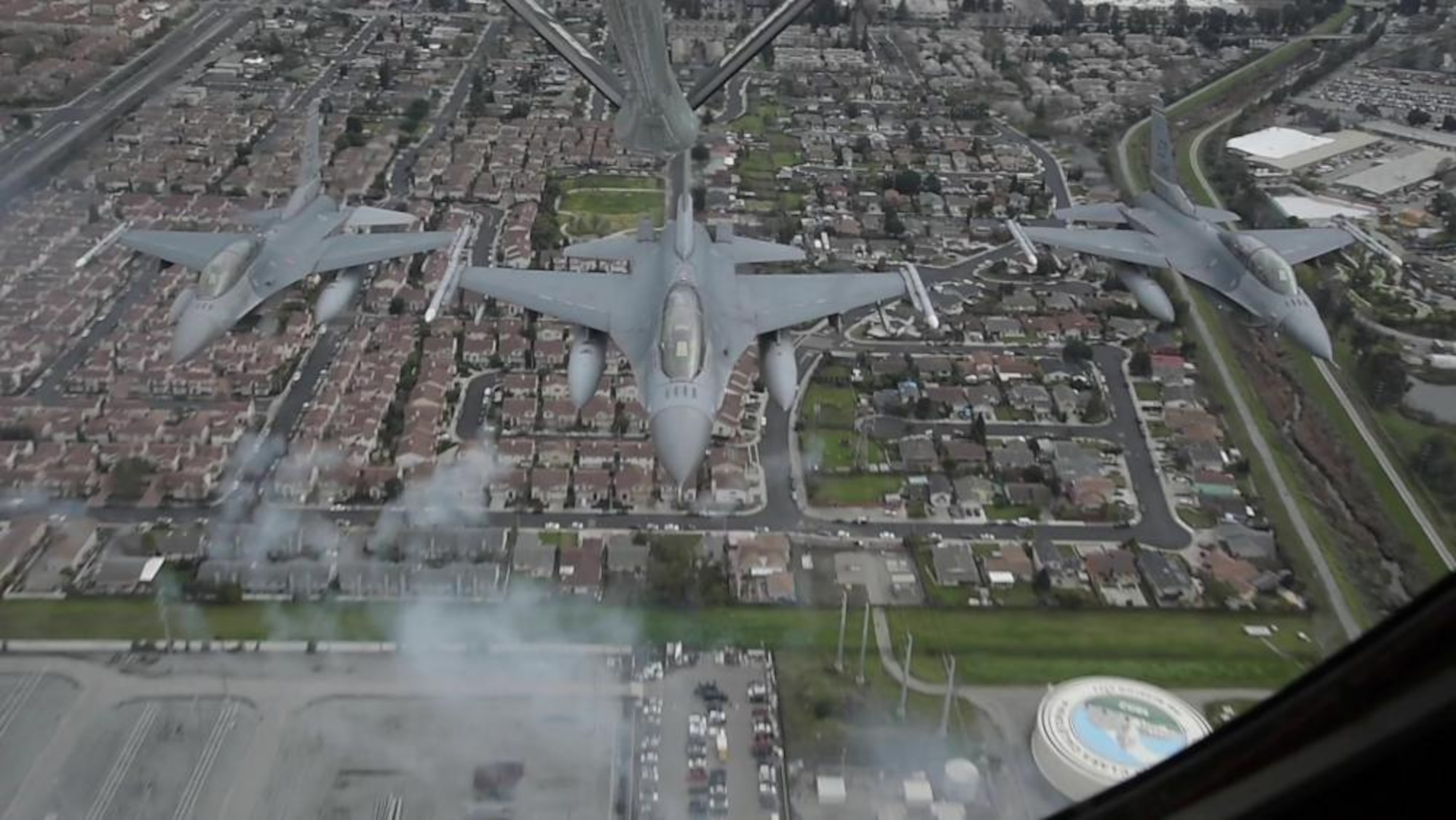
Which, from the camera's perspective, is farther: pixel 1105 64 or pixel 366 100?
pixel 1105 64

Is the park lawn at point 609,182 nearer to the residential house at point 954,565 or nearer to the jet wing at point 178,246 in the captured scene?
the jet wing at point 178,246

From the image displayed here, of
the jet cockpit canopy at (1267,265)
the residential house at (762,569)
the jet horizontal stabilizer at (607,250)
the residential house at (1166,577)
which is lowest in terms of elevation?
the residential house at (762,569)

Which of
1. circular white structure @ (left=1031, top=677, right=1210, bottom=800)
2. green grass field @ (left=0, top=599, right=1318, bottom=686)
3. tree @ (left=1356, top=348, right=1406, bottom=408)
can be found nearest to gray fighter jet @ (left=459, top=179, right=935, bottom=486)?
green grass field @ (left=0, top=599, right=1318, bottom=686)

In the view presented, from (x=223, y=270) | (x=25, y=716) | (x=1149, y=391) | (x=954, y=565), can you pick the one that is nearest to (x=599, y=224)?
(x=223, y=270)

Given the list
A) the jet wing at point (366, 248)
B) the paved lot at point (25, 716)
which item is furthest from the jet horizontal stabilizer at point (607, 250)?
the paved lot at point (25, 716)

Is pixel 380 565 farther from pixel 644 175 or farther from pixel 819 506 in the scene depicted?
pixel 644 175

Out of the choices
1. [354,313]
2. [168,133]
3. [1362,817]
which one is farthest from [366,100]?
[1362,817]
